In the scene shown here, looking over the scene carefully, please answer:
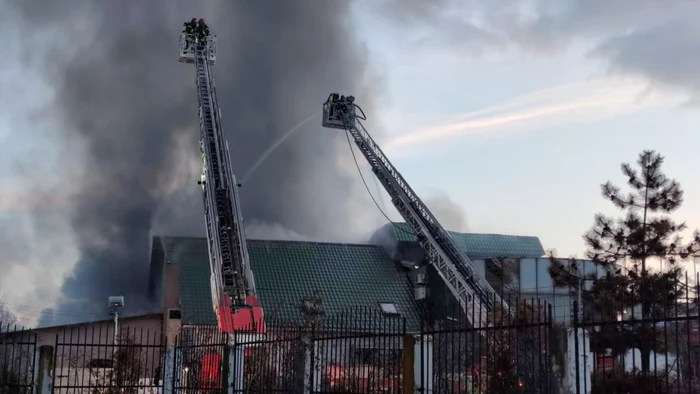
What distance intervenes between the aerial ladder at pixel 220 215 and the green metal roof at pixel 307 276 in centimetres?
771

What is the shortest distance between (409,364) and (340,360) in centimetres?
216

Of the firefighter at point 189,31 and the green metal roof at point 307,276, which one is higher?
the firefighter at point 189,31

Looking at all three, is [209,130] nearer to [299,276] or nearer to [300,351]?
[299,276]

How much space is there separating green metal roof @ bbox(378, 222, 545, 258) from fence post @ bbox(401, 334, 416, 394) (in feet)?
147

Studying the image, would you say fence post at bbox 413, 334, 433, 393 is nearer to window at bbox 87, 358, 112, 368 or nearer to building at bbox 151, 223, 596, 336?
window at bbox 87, 358, 112, 368

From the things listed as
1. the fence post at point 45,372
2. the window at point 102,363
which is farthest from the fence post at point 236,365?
the window at point 102,363

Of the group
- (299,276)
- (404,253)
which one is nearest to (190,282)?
(299,276)

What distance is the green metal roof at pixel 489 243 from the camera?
5809 centimetres

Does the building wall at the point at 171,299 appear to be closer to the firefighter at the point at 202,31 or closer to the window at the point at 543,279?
the firefighter at the point at 202,31

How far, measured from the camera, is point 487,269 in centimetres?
4956

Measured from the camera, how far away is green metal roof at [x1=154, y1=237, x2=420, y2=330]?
4953 cm

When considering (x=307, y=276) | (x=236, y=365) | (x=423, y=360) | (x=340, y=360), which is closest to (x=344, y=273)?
(x=307, y=276)

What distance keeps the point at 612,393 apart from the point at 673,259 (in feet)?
→ 42.0

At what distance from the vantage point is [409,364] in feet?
39.9
